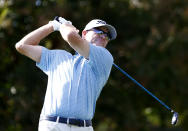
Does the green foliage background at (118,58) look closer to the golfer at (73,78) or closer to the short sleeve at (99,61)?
the golfer at (73,78)

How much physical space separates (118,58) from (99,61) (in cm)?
1139

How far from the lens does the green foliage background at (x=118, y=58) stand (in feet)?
50.2

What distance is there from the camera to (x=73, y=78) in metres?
4.57

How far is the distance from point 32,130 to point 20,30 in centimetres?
311

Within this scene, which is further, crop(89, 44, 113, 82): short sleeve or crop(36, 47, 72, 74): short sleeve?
crop(36, 47, 72, 74): short sleeve

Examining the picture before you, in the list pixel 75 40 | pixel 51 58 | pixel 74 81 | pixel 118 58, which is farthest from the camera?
pixel 118 58

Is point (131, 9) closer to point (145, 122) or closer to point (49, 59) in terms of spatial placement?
point (145, 122)

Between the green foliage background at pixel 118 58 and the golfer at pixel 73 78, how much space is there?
10.2 meters

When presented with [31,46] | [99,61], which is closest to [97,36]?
[99,61]

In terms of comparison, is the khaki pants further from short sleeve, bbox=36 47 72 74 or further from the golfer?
short sleeve, bbox=36 47 72 74

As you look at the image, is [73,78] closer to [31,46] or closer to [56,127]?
[56,127]

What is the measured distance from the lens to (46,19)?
15398mm

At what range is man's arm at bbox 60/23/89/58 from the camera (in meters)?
4.43

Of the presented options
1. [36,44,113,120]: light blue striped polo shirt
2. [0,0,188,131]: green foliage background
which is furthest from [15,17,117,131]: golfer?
[0,0,188,131]: green foliage background
